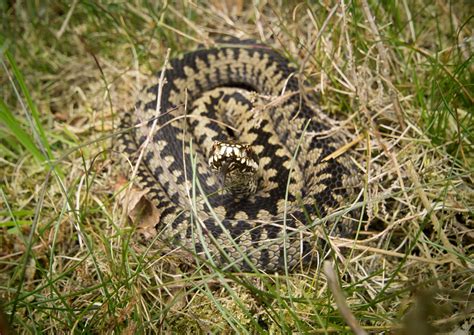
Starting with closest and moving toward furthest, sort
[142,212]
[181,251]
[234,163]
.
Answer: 1. [181,251]
2. [234,163]
3. [142,212]

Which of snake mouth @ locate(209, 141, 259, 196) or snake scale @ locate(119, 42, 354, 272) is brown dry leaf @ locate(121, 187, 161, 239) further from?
snake mouth @ locate(209, 141, 259, 196)

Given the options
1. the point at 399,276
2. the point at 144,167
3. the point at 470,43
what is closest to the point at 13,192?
the point at 144,167

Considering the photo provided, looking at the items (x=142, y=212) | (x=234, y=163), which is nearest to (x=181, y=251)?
(x=142, y=212)

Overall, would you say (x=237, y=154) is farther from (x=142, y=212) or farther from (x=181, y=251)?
(x=142, y=212)

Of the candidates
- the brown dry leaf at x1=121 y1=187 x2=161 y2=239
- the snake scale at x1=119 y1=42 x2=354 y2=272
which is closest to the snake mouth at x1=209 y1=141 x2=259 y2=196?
the snake scale at x1=119 y1=42 x2=354 y2=272

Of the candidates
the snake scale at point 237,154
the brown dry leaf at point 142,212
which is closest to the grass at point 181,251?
the brown dry leaf at point 142,212

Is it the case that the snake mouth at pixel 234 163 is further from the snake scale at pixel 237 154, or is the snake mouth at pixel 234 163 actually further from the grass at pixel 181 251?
the grass at pixel 181 251
